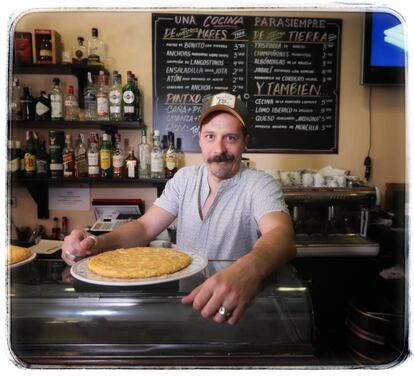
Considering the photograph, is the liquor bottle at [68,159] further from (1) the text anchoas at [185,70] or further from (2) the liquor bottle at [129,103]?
(1) the text anchoas at [185,70]

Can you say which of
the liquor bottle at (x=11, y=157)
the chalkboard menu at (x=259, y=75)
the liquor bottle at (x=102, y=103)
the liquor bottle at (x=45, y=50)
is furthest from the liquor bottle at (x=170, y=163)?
the liquor bottle at (x=11, y=157)

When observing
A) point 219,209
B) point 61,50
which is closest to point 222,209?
point 219,209

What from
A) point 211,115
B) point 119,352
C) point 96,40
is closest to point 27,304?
point 119,352

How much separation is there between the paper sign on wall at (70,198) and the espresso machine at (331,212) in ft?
2.93

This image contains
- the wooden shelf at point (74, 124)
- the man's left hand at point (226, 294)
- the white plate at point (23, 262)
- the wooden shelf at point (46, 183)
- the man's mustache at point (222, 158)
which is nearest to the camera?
the man's left hand at point (226, 294)

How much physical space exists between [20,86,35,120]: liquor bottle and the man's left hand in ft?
4.61

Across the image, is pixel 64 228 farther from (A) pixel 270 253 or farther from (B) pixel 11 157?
(A) pixel 270 253

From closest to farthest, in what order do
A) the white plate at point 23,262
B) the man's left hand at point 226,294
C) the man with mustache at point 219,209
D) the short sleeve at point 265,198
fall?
the man's left hand at point 226,294 → the white plate at point 23,262 → the man with mustache at point 219,209 → the short sleeve at point 265,198

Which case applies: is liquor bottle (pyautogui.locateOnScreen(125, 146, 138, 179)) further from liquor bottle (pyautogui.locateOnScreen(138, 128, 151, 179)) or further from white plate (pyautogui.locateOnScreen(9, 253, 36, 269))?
white plate (pyautogui.locateOnScreen(9, 253, 36, 269))

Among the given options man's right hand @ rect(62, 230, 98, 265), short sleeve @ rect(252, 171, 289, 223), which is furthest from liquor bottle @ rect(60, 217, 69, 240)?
short sleeve @ rect(252, 171, 289, 223)

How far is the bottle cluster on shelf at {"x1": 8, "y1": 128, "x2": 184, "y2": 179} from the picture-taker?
Result: 5.02ft

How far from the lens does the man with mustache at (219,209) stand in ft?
2.63

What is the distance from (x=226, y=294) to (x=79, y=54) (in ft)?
5.01

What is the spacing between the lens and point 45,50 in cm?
162
